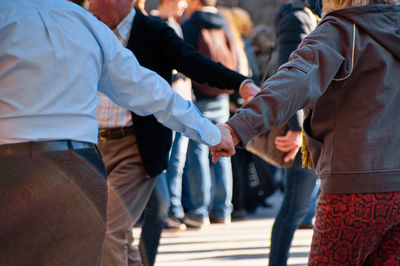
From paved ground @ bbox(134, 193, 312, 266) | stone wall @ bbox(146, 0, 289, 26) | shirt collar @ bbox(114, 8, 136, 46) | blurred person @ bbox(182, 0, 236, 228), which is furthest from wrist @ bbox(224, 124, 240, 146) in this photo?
stone wall @ bbox(146, 0, 289, 26)

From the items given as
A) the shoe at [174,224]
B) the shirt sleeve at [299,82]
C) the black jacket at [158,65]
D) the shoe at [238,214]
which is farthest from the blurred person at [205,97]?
the shirt sleeve at [299,82]

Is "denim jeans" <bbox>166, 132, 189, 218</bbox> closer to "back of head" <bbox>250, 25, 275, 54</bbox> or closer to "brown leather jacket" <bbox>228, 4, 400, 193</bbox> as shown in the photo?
"back of head" <bbox>250, 25, 275, 54</bbox>

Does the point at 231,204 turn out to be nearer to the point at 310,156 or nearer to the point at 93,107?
the point at 310,156

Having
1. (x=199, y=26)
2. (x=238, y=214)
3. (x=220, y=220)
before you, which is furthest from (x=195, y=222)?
(x=199, y=26)

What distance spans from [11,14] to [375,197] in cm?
145

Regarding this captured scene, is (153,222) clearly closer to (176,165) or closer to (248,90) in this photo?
(248,90)

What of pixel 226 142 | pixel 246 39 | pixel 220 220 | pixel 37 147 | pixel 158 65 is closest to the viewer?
pixel 37 147

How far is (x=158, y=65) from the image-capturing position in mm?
3691

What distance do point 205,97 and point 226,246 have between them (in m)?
1.65

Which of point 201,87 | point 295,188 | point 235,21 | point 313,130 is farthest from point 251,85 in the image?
point 235,21

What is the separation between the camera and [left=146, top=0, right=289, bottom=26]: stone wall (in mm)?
17516

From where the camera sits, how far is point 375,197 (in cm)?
241

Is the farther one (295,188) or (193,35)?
(193,35)

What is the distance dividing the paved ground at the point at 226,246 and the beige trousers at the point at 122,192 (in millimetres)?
1670
